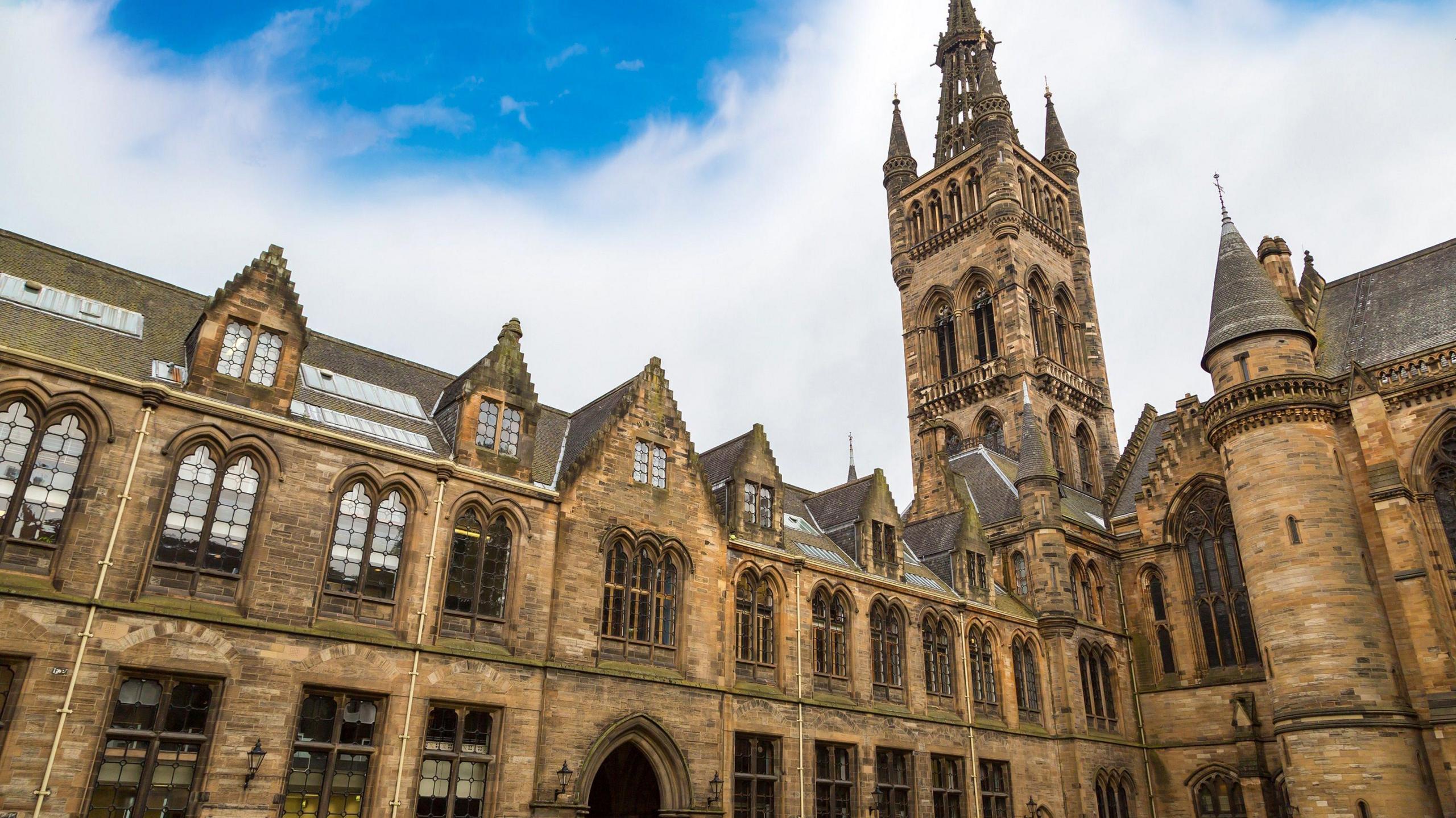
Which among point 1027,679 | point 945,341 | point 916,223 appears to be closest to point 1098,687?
point 1027,679

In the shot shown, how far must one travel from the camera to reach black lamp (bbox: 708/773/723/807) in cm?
2358

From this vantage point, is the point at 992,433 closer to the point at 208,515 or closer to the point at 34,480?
the point at 208,515

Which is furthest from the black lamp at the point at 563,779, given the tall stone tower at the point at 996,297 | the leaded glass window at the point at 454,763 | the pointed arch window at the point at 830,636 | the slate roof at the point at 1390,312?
the tall stone tower at the point at 996,297

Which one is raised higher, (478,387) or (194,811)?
(478,387)

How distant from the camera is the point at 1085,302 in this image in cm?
6047

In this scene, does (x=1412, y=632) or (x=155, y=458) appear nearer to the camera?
(x=155, y=458)

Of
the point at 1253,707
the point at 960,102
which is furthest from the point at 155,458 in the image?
the point at 960,102

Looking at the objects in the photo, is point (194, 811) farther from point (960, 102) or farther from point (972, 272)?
point (960, 102)

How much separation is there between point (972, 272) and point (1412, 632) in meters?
33.7

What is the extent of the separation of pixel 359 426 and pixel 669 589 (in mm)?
8699

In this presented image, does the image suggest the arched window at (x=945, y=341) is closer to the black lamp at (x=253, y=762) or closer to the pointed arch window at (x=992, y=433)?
the pointed arch window at (x=992, y=433)

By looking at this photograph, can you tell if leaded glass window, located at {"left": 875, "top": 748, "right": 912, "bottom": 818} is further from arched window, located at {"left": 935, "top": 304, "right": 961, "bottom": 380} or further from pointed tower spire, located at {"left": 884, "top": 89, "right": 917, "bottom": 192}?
pointed tower spire, located at {"left": 884, "top": 89, "right": 917, "bottom": 192}

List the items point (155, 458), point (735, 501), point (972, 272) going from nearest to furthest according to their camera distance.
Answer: point (155, 458) → point (735, 501) → point (972, 272)

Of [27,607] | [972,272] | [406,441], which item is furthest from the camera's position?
[972,272]
